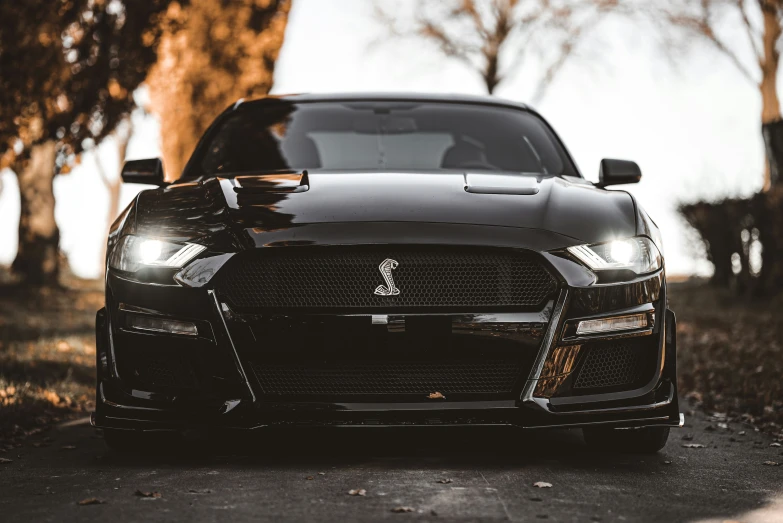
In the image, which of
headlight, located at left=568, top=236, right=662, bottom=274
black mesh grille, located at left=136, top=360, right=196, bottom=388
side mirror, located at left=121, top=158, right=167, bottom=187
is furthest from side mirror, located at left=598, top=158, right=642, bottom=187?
black mesh grille, located at left=136, top=360, right=196, bottom=388

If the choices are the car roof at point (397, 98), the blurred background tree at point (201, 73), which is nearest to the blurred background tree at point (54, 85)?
the blurred background tree at point (201, 73)

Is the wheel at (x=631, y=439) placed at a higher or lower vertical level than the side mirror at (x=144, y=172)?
lower

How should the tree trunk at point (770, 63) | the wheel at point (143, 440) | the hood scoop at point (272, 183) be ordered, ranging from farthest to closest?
the tree trunk at point (770, 63)
the wheel at point (143, 440)
the hood scoop at point (272, 183)

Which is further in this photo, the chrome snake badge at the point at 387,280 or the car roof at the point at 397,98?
the car roof at the point at 397,98

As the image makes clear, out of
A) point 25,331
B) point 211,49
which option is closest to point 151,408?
point 25,331

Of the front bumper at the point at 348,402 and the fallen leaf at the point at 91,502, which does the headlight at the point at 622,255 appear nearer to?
the front bumper at the point at 348,402

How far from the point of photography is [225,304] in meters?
4.30

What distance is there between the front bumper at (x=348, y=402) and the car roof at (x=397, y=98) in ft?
7.41

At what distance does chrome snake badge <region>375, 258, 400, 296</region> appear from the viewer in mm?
4266

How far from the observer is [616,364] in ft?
14.6

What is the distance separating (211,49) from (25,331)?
37.6 ft

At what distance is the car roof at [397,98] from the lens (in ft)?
21.0

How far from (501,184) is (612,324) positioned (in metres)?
0.88

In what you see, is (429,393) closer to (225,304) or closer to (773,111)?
(225,304)
